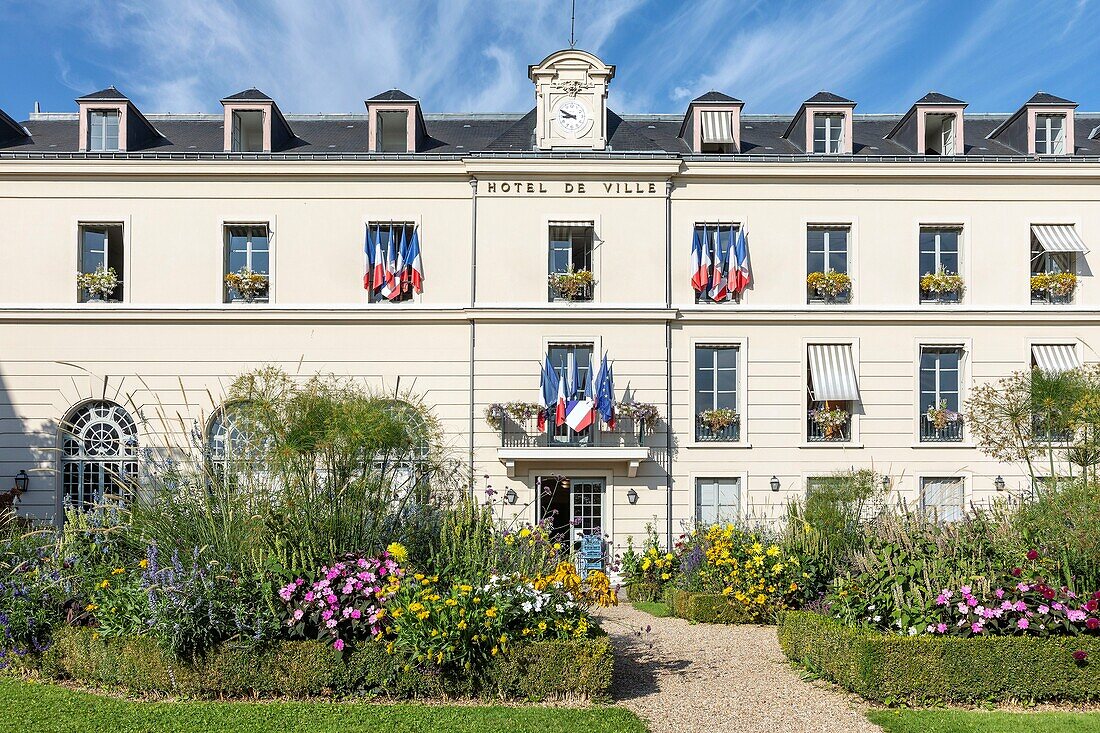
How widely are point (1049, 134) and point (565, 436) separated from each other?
13577 mm

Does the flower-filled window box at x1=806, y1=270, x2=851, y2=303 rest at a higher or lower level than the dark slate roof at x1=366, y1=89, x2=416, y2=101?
lower

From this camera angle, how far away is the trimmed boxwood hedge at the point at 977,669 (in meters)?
8.18

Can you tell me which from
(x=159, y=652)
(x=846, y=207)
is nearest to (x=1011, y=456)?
(x=846, y=207)

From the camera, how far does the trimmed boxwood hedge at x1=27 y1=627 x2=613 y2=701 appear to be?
8047 millimetres

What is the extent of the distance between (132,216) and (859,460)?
1716 centimetres

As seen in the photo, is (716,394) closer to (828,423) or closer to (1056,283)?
(828,423)

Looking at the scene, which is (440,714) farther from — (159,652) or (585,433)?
(585,433)

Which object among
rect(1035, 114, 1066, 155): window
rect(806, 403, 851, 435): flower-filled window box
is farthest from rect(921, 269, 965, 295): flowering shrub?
rect(1035, 114, 1066, 155): window

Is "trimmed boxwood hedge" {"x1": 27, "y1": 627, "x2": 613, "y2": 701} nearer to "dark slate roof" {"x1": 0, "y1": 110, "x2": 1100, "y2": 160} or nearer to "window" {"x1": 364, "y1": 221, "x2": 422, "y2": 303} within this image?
"window" {"x1": 364, "y1": 221, "x2": 422, "y2": 303}

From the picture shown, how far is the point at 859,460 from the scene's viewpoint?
18062mm

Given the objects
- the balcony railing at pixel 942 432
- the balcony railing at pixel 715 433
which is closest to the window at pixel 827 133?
the balcony railing at pixel 942 432

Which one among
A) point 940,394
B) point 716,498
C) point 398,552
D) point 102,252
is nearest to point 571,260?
point 716,498

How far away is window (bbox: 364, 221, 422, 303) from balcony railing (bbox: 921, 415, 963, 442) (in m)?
11.7

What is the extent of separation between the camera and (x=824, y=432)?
59.7 ft
